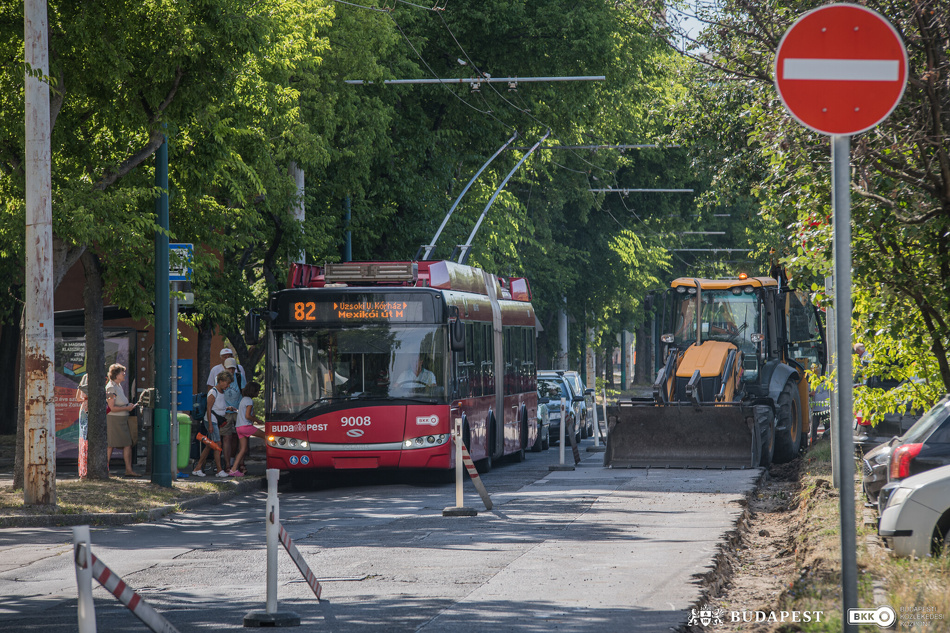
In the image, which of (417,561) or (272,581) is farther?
(417,561)

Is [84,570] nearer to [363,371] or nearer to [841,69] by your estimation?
[841,69]

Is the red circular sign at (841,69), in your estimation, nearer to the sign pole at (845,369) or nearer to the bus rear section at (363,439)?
the sign pole at (845,369)

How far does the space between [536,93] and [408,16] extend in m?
4.66

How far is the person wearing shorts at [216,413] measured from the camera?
19.7 metres

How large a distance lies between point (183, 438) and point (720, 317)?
9.02m

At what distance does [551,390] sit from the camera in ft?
105

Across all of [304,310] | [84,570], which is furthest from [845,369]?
[304,310]

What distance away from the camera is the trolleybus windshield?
59.3ft

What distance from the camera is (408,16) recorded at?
28.4m

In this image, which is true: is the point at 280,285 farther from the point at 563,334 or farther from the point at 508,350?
the point at 563,334

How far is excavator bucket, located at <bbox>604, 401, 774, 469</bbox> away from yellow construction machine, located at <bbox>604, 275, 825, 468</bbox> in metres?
0.02

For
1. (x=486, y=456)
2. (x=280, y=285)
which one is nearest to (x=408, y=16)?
(x=280, y=285)

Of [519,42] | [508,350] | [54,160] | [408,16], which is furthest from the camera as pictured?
[519,42]

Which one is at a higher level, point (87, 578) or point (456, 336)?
point (456, 336)
